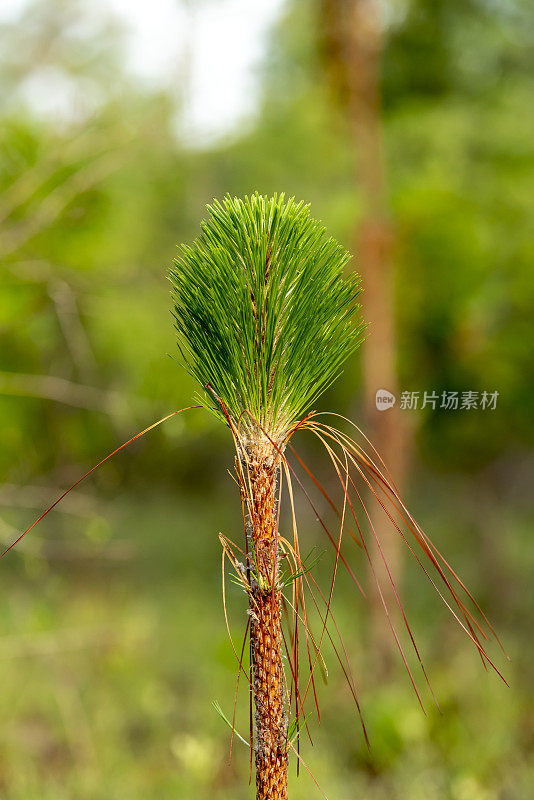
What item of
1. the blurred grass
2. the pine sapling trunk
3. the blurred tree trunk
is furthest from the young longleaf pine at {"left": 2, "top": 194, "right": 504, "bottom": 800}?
the blurred tree trunk

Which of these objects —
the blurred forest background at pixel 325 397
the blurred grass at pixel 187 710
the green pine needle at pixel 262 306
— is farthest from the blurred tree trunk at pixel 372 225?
the green pine needle at pixel 262 306

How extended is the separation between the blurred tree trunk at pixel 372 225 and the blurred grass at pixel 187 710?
63 cm

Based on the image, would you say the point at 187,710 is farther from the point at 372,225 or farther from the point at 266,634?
the point at 266,634

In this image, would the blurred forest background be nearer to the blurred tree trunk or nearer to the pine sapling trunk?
the blurred tree trunk

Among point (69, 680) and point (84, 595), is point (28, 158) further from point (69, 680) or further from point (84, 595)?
point (84, 595)

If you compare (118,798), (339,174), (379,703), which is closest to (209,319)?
(118,798)

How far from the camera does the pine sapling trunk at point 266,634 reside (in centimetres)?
66

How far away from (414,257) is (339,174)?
191cm

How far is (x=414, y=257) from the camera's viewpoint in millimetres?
4816

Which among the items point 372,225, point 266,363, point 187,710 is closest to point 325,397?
point 372,225

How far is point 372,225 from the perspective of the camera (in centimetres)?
396

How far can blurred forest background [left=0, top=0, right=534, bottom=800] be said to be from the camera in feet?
10.3

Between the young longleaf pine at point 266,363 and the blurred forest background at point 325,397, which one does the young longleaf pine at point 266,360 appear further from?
the blurred forest background at point 325,397

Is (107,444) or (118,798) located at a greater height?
(107,444)
